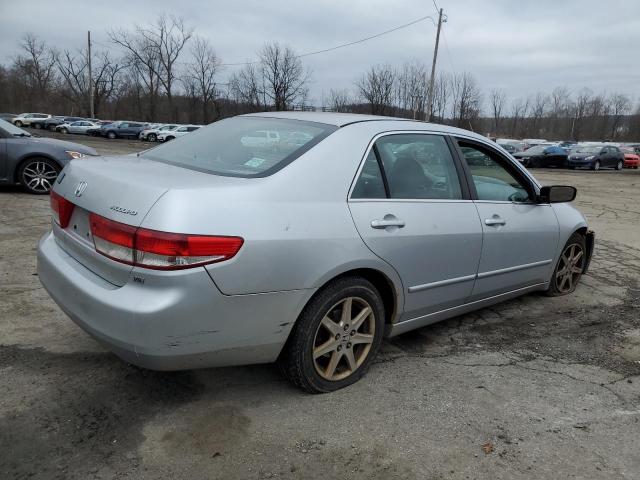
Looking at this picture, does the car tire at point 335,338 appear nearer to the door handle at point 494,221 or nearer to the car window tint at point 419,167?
the car window tint at point 419,167

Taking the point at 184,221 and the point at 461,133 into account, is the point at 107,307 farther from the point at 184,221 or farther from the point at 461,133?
the point at 461,133

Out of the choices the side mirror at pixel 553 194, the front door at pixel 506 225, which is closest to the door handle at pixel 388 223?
the front door at pixel 506 225

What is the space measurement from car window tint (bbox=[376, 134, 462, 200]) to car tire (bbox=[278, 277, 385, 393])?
0.68m

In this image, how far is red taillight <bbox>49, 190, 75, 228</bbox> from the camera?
2824mm

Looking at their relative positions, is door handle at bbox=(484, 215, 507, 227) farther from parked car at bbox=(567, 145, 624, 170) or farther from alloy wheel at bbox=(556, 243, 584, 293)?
parked car at bbox=(567, 145, 624, 170)

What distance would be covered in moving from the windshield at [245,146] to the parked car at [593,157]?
30.1 metres

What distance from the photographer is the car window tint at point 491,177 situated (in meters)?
3.70

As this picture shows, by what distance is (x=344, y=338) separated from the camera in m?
2.89

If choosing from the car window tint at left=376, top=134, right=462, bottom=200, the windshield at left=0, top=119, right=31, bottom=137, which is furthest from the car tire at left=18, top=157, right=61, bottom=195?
the car window tint at left=376, top=134, right=462, bottom=200

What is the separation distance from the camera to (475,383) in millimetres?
3133

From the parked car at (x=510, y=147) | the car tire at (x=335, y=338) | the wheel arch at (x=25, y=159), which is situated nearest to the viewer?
the car tire at (x=335, y=338)

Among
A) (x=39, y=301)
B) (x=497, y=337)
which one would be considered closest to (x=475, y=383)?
(x=497, y=337)

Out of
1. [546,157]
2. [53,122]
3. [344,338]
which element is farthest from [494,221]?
[53,122]

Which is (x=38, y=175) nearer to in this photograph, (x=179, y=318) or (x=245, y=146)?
(x=245, y=146)
